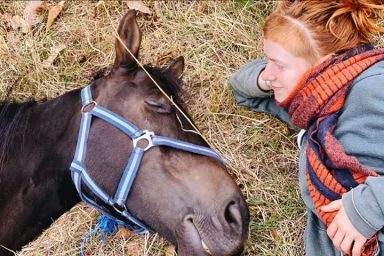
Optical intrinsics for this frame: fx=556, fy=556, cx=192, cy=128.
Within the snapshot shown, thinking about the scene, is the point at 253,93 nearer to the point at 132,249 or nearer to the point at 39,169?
Result: the point at 132,249

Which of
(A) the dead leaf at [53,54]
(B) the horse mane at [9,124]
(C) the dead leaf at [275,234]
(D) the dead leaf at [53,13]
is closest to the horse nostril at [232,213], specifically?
(C) the dead leaf at [275,234]

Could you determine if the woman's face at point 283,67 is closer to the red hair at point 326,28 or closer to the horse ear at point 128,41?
the red hair at point 326,28

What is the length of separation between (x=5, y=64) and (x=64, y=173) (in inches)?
72.1

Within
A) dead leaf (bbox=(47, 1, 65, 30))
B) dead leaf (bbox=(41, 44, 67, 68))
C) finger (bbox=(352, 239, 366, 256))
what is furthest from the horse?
dead leaf (bbox=(47, 1, 65, 30))

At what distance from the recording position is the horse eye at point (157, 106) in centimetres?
259

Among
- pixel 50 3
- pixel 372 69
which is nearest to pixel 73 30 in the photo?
pixel 50 3

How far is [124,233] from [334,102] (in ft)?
5.18

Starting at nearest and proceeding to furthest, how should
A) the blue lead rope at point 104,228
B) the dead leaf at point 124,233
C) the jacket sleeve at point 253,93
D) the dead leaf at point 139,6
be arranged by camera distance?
the blue lead rope at point 104,228
the jacket sleeve at point 253,93
the dead leaf at point 124,233
the dead leaf at point 139,6

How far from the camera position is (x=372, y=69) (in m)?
2.68

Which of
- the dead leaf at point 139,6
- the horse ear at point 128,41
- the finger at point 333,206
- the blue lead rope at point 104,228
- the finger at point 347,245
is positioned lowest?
the blue lead rope at point 104,228

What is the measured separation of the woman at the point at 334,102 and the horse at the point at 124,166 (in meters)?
0.47

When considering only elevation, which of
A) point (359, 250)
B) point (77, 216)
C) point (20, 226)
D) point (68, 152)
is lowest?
→ point (77, 216)

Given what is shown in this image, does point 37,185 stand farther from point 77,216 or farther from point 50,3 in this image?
point 50,3

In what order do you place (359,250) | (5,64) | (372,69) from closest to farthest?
(359,250) < (372,69) < (5,64)
